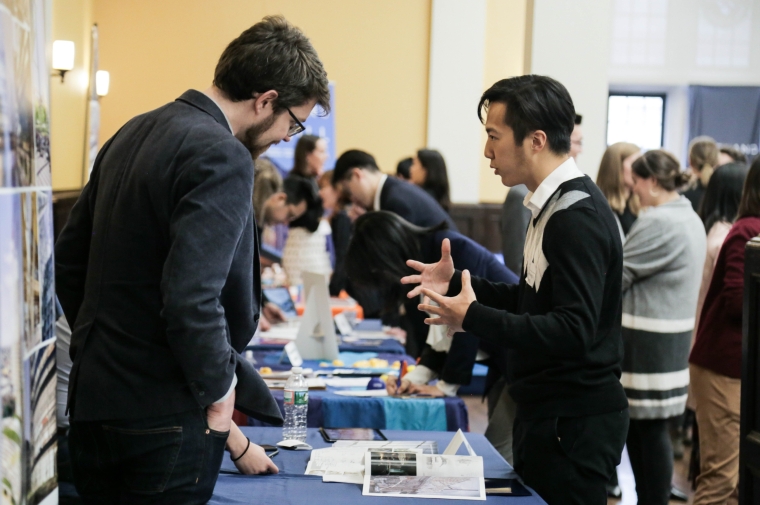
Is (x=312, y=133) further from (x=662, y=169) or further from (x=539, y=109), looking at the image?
(x=539, y=109)

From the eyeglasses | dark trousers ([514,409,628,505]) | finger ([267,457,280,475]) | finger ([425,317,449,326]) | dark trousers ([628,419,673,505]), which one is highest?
the eyeglasses

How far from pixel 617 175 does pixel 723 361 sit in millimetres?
1042

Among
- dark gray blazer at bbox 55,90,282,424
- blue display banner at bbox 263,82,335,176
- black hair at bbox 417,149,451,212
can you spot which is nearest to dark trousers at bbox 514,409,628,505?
dark gray blazer at bbox 55,90,282,424

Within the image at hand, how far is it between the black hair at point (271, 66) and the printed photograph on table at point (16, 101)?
453 millimetres

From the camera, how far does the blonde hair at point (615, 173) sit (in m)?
3.47

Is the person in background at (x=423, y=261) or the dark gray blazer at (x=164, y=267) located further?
the person in background at (x=423, y=261)

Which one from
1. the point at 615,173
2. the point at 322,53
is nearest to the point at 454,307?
the point at 615,173

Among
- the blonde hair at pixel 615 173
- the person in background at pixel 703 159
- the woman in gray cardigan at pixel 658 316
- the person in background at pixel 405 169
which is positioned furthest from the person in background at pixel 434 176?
the woman in gray cardigan at pixel 658 316

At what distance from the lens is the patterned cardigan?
9.50ft

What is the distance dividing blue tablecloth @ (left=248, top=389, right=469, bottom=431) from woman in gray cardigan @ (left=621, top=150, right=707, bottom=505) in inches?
30.4

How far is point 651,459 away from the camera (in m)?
2.88

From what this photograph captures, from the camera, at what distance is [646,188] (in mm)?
3068

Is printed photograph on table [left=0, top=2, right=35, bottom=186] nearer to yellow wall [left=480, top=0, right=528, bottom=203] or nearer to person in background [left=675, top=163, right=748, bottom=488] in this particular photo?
person in background [left=675, top=163, right=748, bottom=488]

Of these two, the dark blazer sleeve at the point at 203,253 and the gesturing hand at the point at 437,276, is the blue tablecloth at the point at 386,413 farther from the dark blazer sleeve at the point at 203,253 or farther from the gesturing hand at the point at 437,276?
the dark blazer sleeve at the point at 203,253
